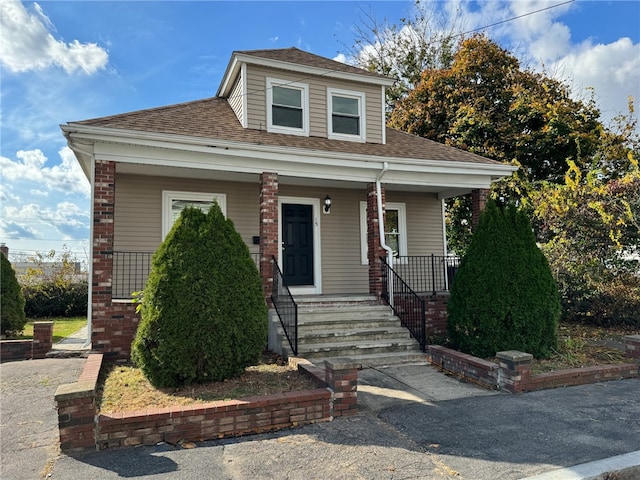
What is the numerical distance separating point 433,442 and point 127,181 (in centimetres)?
774

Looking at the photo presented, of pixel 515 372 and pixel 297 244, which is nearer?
pixel 515 372

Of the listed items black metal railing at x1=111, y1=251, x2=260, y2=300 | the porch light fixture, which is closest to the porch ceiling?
the porch light fixture

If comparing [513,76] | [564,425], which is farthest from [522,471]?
[513,76]

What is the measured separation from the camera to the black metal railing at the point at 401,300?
27.4ft

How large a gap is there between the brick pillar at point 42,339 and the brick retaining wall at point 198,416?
454cm

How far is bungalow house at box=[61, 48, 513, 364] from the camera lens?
23.8 feet

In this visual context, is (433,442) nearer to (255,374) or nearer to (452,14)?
(255,374)

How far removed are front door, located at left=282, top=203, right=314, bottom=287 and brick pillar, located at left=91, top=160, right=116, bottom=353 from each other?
13.0 feet

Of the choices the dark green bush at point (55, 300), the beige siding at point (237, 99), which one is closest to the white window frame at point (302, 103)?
the beige siding at point (237, 99)

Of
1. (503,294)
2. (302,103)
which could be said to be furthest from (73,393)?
(302,103)

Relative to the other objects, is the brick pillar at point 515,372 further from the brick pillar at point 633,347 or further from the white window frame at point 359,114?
the white window frame at point 359,114

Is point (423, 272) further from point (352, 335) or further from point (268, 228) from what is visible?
point (268, 228)

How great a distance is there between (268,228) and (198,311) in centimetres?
344

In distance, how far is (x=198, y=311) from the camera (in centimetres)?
496
